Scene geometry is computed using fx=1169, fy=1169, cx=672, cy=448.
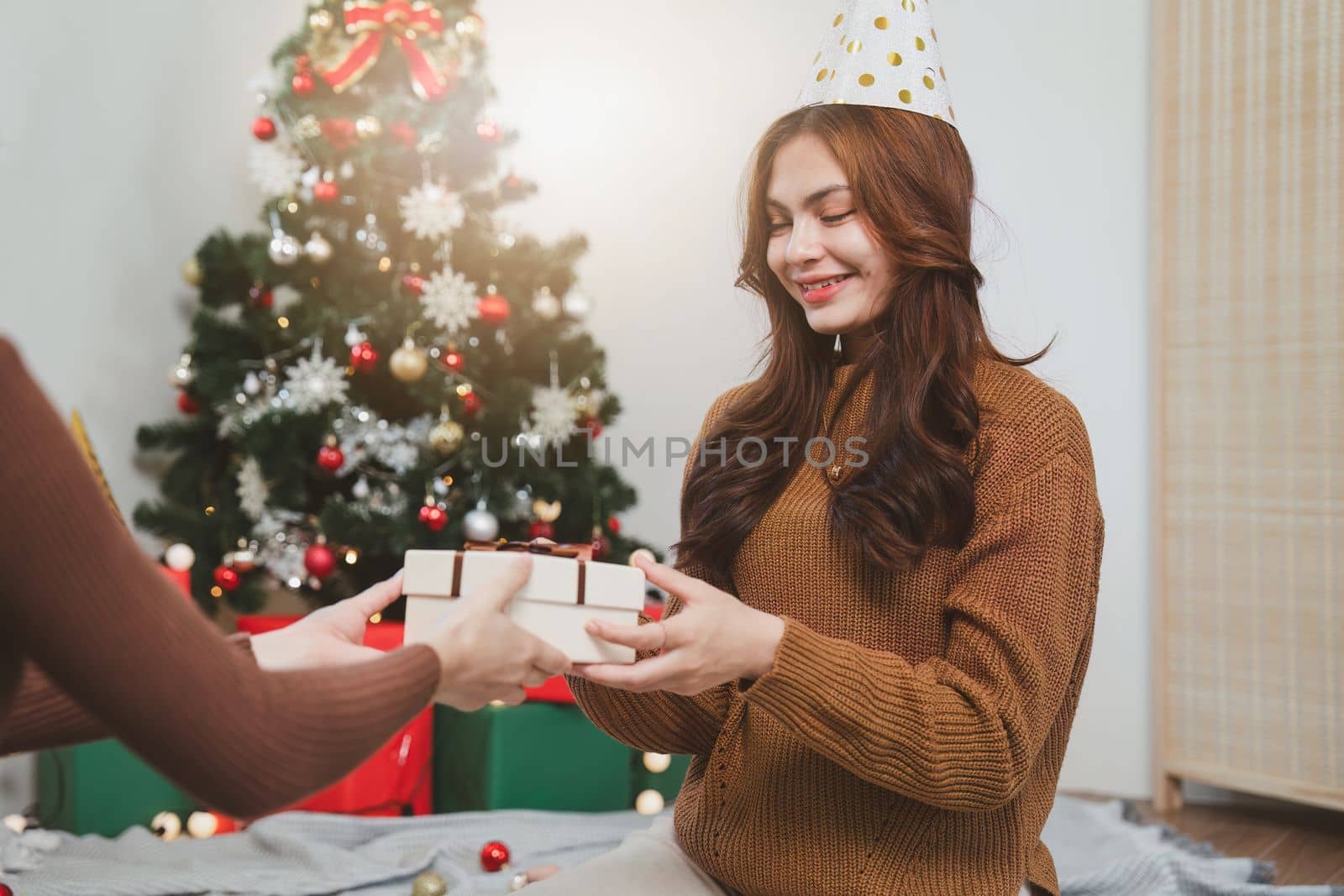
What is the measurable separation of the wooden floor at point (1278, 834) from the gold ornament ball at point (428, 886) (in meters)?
1.62

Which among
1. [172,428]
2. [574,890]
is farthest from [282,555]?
[574,890]

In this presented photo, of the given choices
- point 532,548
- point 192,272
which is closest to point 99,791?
point 192,272

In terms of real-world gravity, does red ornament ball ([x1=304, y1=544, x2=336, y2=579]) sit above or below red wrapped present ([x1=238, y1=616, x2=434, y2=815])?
above

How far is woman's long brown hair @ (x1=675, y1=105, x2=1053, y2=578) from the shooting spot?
1.21 metres

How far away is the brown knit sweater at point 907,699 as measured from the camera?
41.5 inches

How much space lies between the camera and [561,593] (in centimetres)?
112

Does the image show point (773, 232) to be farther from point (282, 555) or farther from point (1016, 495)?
point (282, 555)

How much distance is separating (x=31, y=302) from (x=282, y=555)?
2.51 feet

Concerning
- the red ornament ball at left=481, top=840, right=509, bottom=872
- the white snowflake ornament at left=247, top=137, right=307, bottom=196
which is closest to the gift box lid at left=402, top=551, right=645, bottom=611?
the red ornament ball at left=481, top=840, right=509, bottom=872

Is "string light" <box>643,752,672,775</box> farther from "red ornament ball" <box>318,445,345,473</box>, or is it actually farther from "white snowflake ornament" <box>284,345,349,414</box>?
"white snowflake ornament" <box>284,345,349,414</box>

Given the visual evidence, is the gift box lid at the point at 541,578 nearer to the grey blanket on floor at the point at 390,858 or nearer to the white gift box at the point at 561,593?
the white gift box at the point at 561,593

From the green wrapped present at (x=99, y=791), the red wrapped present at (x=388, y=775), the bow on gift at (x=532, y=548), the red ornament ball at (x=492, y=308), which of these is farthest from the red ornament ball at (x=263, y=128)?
the bow on gift at (x=532, y=548)

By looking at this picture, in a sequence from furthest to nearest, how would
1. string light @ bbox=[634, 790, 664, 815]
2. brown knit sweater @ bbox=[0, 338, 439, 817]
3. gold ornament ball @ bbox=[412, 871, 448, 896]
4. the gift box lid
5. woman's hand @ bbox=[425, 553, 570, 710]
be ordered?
string light @ bbox=[634, 790, 664, 815], gold ornament ball @ bbox=[412, 871, 448, 896], the gift box lid, woman's hand @ bbox=[425, 553, 570, 710], brown knit sweater @ bbox=[0, 338, 439, 817]

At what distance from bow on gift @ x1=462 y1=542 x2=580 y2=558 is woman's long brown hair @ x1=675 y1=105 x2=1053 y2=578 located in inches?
10.0
